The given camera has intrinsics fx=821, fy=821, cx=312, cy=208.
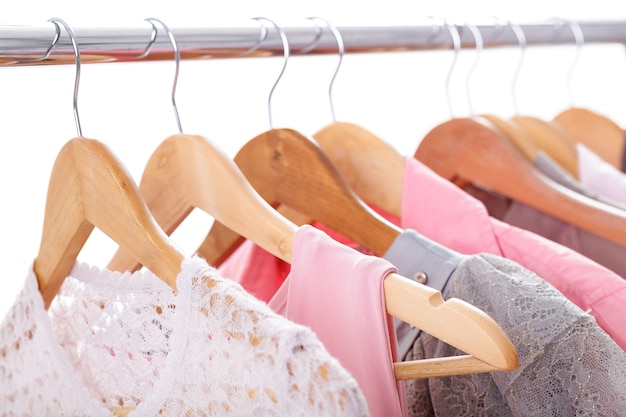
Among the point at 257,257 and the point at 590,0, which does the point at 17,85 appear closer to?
the point at 257,257

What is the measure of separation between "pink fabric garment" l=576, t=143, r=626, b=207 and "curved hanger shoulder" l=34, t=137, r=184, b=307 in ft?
1.90

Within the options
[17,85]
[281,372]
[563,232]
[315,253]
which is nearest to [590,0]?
[563,232]

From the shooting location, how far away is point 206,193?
717 millimetres

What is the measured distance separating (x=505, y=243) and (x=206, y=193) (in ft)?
0.94

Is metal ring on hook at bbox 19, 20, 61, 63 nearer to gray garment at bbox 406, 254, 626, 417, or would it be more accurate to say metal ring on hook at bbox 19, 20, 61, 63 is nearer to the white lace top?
the white lace top

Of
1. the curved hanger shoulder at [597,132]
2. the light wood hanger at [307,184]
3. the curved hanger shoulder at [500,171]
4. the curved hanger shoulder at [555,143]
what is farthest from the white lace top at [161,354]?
the curved hanger shoulder at [597,132]

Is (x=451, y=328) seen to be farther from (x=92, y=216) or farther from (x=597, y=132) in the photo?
(x=597, y=132)

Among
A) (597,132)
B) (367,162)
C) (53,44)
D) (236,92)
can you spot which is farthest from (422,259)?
(236,92)

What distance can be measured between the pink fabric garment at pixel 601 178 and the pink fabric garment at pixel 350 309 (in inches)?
19.4

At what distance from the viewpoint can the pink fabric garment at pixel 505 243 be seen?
27.5 inches

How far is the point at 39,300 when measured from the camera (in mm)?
731

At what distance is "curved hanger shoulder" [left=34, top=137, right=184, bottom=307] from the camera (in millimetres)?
618

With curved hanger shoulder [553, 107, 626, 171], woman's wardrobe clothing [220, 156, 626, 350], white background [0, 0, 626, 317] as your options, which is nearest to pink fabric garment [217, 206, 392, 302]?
woman's wardrobe clothing [220, 156, 626, 350]

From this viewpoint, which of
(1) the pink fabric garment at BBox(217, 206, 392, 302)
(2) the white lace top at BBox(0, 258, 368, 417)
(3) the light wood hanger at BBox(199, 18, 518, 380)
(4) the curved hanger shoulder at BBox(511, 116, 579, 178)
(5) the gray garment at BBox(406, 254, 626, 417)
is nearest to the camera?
(2) the white lace top at BBox(0, 258, 368, 417)
